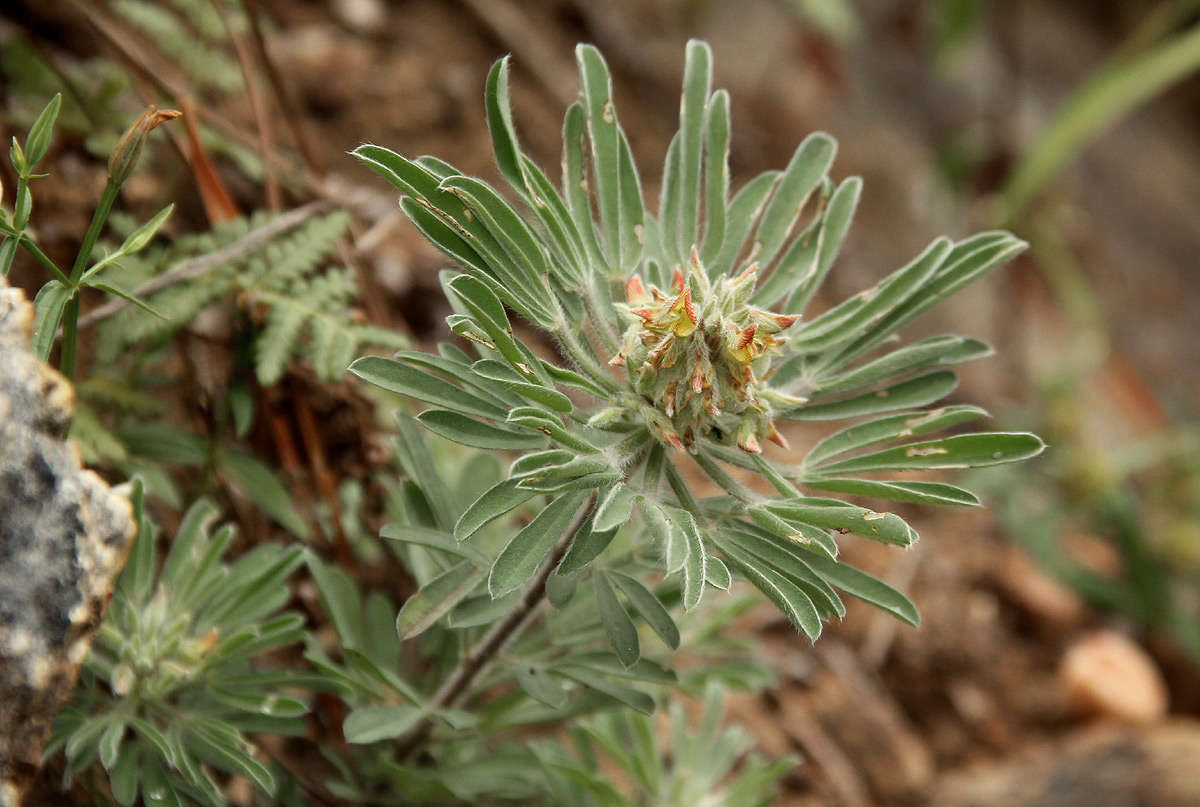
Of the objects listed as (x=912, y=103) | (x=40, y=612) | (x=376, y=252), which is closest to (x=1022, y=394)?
(x=912, y=103)

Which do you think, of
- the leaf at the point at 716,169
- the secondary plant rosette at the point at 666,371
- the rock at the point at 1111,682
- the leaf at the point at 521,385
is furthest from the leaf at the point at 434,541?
the rock at the point at 1111,682

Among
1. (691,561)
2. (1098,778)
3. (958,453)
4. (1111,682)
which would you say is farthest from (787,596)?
(1111,682)

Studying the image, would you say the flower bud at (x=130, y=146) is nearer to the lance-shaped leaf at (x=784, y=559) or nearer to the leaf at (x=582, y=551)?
the leaf at (x=582, y=551)

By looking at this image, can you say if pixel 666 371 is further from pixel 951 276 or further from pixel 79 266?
pixel 79 266

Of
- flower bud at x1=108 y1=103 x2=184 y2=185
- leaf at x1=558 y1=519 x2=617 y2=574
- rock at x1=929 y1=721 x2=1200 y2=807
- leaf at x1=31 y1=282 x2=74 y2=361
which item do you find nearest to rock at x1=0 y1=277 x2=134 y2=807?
leaf at x1=31 y1=282 x2=74 y2=361

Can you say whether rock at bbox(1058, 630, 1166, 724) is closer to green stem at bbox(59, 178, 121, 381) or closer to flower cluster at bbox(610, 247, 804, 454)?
flower cluster at bbox(610, 247, 804, 454)
